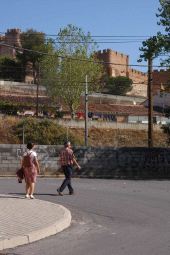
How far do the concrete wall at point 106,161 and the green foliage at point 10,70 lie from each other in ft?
247

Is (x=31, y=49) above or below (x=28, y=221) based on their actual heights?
above

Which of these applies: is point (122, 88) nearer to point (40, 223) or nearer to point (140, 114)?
point (140, 114)

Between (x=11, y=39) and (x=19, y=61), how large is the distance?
22903 mm

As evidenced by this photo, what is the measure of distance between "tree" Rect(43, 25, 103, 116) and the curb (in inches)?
2459

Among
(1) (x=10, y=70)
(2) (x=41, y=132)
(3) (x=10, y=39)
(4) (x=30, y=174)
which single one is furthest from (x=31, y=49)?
(4) (x=30, y=174)

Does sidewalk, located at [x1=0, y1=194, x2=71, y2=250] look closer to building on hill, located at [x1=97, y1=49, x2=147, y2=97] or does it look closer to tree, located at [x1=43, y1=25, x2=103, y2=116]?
tree, located at [x1=43, y1=25, x2=103, y2=116]

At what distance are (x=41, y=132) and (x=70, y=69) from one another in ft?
68.9

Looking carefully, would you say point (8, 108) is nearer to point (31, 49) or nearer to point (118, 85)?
point (31, 49)

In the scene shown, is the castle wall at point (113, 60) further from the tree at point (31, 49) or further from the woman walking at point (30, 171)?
the woman walking at point (30, 171)

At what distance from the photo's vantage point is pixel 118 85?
12338 centimetres

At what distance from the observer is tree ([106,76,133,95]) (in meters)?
122

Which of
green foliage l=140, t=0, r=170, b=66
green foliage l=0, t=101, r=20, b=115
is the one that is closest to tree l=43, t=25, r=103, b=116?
green foliage l=0, t=101, r=20, b=115

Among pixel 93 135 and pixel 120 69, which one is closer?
pixel 93 135

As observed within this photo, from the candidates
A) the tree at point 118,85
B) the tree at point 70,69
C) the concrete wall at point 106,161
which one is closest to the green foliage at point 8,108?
the tree at point 70,69
